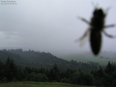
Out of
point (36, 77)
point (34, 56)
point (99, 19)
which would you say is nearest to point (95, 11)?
point (99, 19)

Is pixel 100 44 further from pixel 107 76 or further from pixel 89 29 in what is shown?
pixel 107 76

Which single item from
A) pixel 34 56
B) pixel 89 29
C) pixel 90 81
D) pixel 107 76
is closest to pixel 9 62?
pixel 90 81

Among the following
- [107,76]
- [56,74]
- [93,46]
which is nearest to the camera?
[93,46]

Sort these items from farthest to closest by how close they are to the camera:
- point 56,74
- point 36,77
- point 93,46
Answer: point 56,74 < point 36,77 < point 93,46

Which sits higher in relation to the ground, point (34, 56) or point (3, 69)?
point (34, 56)

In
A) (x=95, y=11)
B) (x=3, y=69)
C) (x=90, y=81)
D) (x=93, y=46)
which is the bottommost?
(x=90, y=81)

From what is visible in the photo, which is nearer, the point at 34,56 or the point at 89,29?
the point at 89,29

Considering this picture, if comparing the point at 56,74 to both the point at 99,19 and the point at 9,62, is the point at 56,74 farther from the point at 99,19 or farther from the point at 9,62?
the point at 99,19
